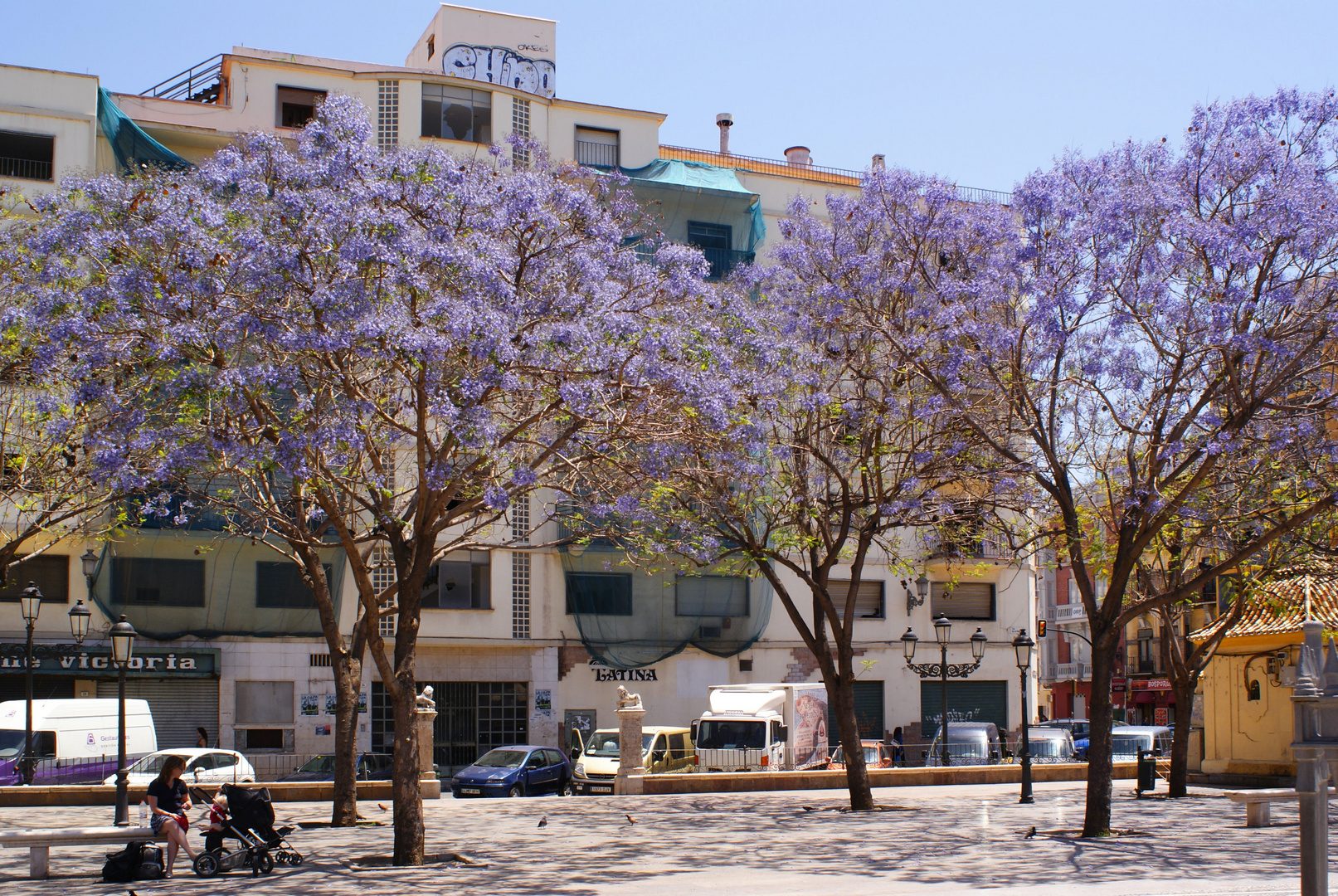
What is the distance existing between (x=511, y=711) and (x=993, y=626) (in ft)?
51.6

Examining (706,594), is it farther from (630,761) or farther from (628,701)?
(628,701)

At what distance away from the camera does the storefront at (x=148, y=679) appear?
32125 mm

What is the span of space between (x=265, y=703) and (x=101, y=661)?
4231mm

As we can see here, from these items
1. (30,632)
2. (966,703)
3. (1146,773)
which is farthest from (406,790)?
(966,703)

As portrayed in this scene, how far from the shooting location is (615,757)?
1191 inches

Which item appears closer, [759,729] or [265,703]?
[759,729]

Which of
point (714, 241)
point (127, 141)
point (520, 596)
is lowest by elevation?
point (520, 596)

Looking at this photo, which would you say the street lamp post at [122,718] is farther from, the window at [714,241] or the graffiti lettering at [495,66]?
the graffiti lettering at [495,66]

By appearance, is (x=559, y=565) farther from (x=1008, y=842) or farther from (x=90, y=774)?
(x=1008, y=842)

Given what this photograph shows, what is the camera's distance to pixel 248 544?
3444 centimetres

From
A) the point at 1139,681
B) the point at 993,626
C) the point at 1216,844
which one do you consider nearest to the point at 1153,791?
the point at 1216,844

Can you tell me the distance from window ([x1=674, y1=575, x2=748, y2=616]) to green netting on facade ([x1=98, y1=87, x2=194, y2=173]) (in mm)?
18069

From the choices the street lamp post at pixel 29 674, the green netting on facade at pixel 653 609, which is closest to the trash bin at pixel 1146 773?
the green netting on facade at pixel 653 609

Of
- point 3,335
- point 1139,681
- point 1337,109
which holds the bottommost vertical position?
point 1139,681
